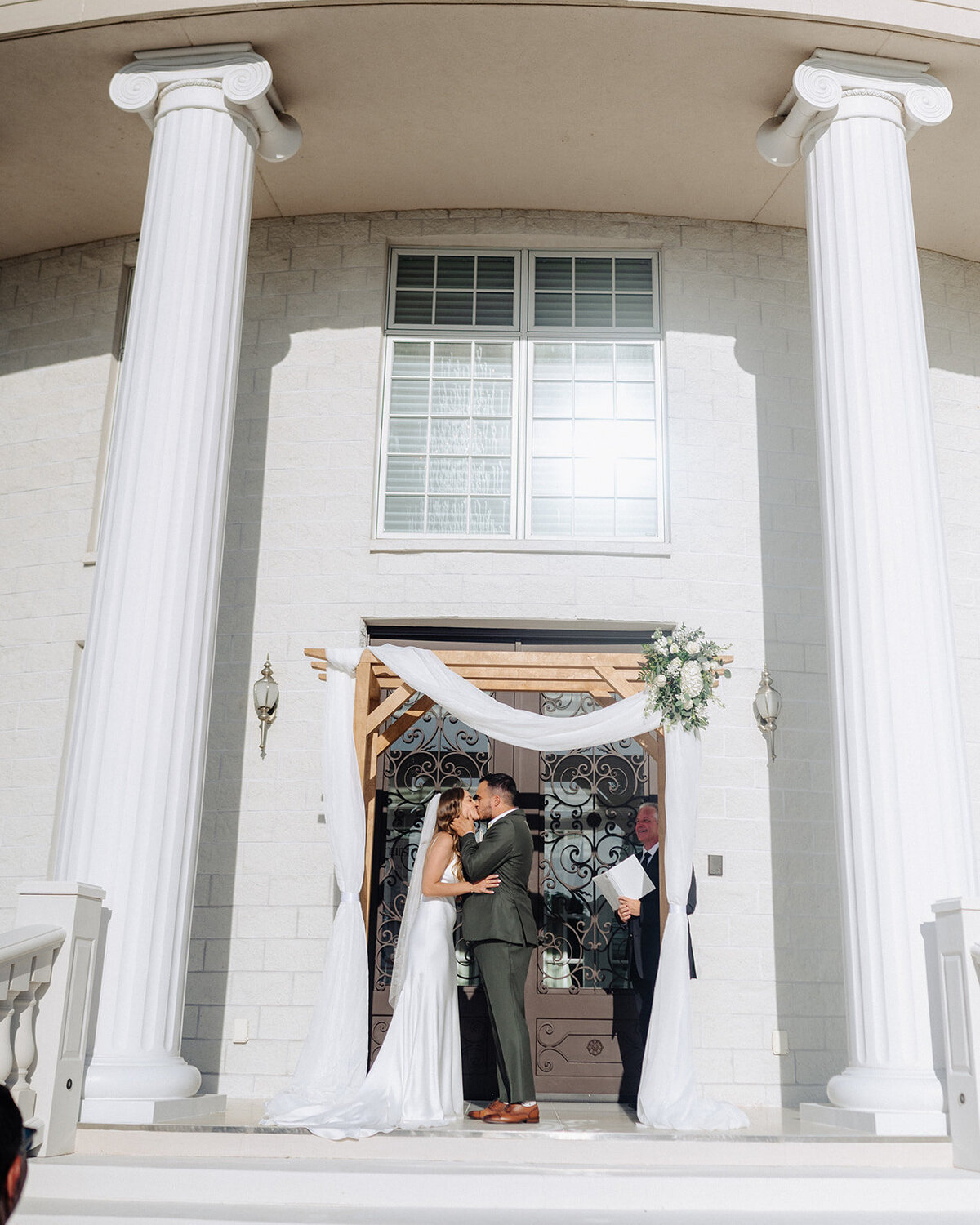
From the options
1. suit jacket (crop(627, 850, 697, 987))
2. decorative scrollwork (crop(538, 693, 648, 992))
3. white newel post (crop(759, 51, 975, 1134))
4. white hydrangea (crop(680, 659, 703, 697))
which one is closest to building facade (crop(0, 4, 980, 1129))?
white newel post (crop(759, 51, 975, 1134))

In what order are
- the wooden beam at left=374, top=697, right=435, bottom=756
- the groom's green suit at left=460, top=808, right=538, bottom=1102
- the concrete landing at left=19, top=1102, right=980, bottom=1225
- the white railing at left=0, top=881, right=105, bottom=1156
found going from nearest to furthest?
the concrete landing at left=19, top=1102, right=980, bottom=1225 → the white railing at left=0, top=881, right=105, bottom=1156 → the groom's green suit at left=460, top=808, right=538, bottom=1102 → the wooden beam at left=374, top=697, right=435, bottom=756

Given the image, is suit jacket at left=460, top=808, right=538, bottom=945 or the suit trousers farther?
suit jacket at left=460, top=808, right=538, bottom=945

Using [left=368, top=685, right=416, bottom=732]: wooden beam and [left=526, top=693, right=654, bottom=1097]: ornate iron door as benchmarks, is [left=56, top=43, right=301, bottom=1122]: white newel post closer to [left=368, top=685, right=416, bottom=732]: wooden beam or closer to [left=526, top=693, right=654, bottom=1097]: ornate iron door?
[left=368, top=685, right=416, bottom=732]: wooden beam

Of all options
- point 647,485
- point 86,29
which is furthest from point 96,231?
point 647,485

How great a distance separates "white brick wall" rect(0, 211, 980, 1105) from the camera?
7957mm

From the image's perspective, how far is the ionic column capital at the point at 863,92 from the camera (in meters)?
7.14

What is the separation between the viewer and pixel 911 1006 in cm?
566

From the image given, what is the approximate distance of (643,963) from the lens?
24.2 feet

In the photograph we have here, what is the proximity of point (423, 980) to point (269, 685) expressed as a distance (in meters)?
2.61

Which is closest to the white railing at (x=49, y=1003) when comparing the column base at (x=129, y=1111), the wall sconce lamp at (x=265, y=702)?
the column base at (x=129, y=1111)

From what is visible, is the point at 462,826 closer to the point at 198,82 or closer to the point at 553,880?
the point at 553,880

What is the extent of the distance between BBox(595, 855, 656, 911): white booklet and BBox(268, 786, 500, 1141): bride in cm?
98

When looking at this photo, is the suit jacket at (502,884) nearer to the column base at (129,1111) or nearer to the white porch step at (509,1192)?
the white porch step at (509,1192)

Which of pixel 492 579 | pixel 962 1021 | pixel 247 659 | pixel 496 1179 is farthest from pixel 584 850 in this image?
pixel 496 1179
